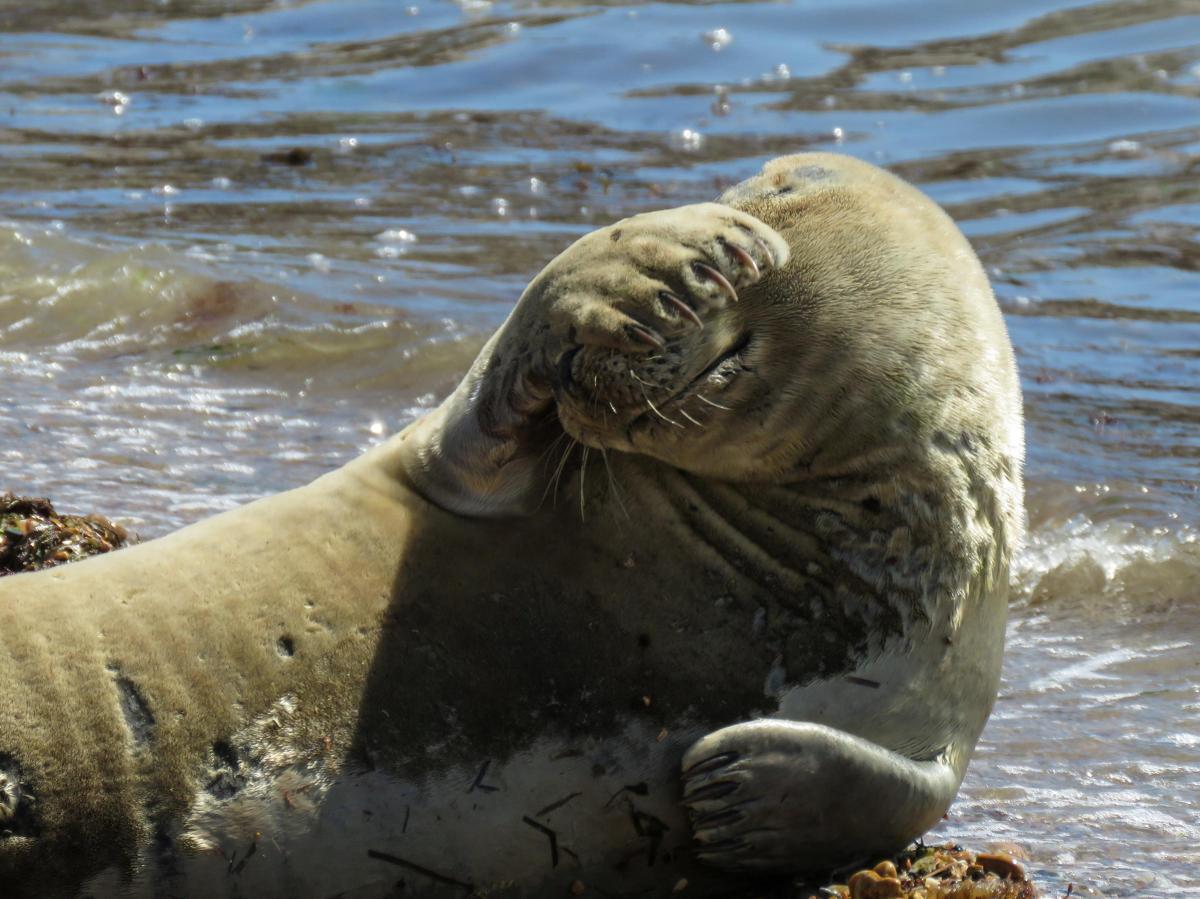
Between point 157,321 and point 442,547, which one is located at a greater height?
point 442,547

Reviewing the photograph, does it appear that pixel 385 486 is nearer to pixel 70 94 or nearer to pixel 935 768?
pixel 935 768

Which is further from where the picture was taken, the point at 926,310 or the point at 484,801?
the point at 926,310

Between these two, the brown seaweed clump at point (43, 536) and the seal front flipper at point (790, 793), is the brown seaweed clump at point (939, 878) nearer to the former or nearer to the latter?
the seal front flipper at point (790, 793)

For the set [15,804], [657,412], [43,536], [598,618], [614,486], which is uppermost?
[657,412]

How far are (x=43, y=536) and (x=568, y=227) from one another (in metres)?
7.17

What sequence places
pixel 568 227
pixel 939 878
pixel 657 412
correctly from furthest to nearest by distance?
pixel 568 227
pixel 939 878
pixel 657 412

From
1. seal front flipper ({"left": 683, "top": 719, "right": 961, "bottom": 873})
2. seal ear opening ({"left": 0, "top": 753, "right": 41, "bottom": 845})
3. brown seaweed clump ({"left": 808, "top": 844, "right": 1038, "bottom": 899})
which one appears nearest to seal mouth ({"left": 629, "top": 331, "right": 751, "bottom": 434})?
seal front flipper ({"left": 683, "top": 719, "right": 961, "bottom": 873})

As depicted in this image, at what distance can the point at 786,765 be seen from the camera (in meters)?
3.29

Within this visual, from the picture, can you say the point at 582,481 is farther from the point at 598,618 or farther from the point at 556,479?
the point at 598,618

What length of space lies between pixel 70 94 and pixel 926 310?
1412 centimetres

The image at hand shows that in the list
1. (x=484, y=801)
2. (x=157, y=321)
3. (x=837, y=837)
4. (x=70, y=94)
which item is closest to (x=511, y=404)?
(x=484, y=801)

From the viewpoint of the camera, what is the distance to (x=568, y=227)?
11.9m

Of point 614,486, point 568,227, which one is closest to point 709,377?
point 614,486

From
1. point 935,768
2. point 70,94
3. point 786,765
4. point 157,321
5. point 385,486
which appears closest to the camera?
point 786,765
